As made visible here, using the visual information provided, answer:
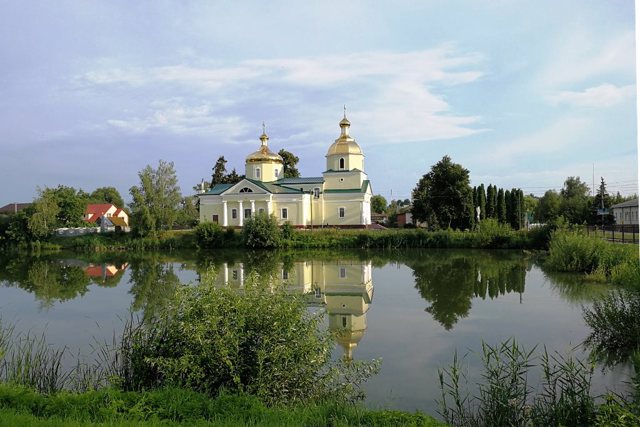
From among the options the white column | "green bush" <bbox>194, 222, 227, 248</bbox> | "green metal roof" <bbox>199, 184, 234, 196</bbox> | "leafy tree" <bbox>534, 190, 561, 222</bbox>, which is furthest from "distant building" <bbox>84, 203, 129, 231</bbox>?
"leafy tree" <bbox>534, 190, 561, 222</bbox>

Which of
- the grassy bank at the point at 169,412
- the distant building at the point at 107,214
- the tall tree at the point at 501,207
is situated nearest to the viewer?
the grassy bank at the point at 169,412

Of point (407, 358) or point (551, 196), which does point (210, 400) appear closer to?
point (407, 358)

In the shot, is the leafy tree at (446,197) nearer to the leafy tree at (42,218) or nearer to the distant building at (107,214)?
the leafy tree at (42,218)

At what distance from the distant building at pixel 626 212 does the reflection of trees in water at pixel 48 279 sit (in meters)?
36.1

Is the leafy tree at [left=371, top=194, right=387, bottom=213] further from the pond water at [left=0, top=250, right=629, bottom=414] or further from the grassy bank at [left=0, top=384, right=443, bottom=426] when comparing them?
the grassy bank at [left=0, top=384, right=443, bottom=426]

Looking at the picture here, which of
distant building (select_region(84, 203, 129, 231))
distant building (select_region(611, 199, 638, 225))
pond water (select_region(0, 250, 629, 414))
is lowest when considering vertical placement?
pond water (select_region(0, 250, 629, 414))

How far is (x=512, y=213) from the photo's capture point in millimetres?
48250

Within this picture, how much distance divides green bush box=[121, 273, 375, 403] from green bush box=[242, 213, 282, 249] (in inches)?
1250

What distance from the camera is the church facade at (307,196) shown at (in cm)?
Answer: 4678

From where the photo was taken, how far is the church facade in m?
46.8

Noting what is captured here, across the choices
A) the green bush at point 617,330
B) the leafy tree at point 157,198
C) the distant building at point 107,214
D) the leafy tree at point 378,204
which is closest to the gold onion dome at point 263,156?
the leafy tree at point 157,198

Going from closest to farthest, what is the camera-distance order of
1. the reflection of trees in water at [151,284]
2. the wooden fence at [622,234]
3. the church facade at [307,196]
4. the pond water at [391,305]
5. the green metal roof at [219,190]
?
1. the pond water at [391,305]
2. the reflection of trees in water at [151,284]
3. the wooden fence at [622,234]
4. the church facade at [307,196]
5. the green metal roof at [219,190]

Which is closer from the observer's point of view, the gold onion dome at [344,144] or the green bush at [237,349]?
the green bush at [237,349]

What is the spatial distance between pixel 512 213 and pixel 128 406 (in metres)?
47.8
